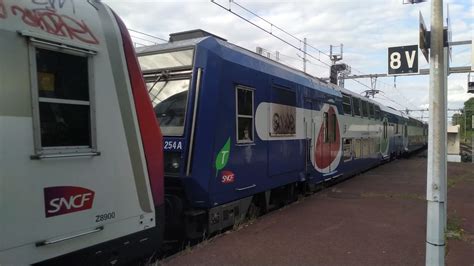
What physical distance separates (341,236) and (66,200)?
440 cm

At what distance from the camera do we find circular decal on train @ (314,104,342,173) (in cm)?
1095

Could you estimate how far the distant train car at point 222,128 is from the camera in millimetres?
6227

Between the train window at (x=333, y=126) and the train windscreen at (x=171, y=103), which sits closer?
the train windscreen at (x=171, y=103)

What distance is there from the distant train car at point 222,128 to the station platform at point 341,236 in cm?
49

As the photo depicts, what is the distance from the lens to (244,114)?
7180mm

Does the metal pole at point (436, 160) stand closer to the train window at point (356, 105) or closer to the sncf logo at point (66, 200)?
the sncf logo at point (66, 200)

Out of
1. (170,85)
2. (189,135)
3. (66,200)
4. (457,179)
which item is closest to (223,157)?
(189,135)

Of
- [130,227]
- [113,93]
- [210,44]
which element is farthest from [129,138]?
[210,44]

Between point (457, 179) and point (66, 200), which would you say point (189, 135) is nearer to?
point (66, 200)

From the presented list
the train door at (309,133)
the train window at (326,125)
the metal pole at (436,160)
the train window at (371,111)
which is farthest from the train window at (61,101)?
the train window at (371,111)

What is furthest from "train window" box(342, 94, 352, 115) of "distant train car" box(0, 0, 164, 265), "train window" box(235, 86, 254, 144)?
"distant train car" box(0, 0, 164, 265)

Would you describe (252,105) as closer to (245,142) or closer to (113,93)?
(245,142)

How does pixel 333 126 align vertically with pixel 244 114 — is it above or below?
below

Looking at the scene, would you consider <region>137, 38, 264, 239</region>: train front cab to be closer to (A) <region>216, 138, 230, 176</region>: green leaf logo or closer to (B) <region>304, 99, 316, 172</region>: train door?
(A) <region>216, 138, 230, 176</region>: green leaf logo
